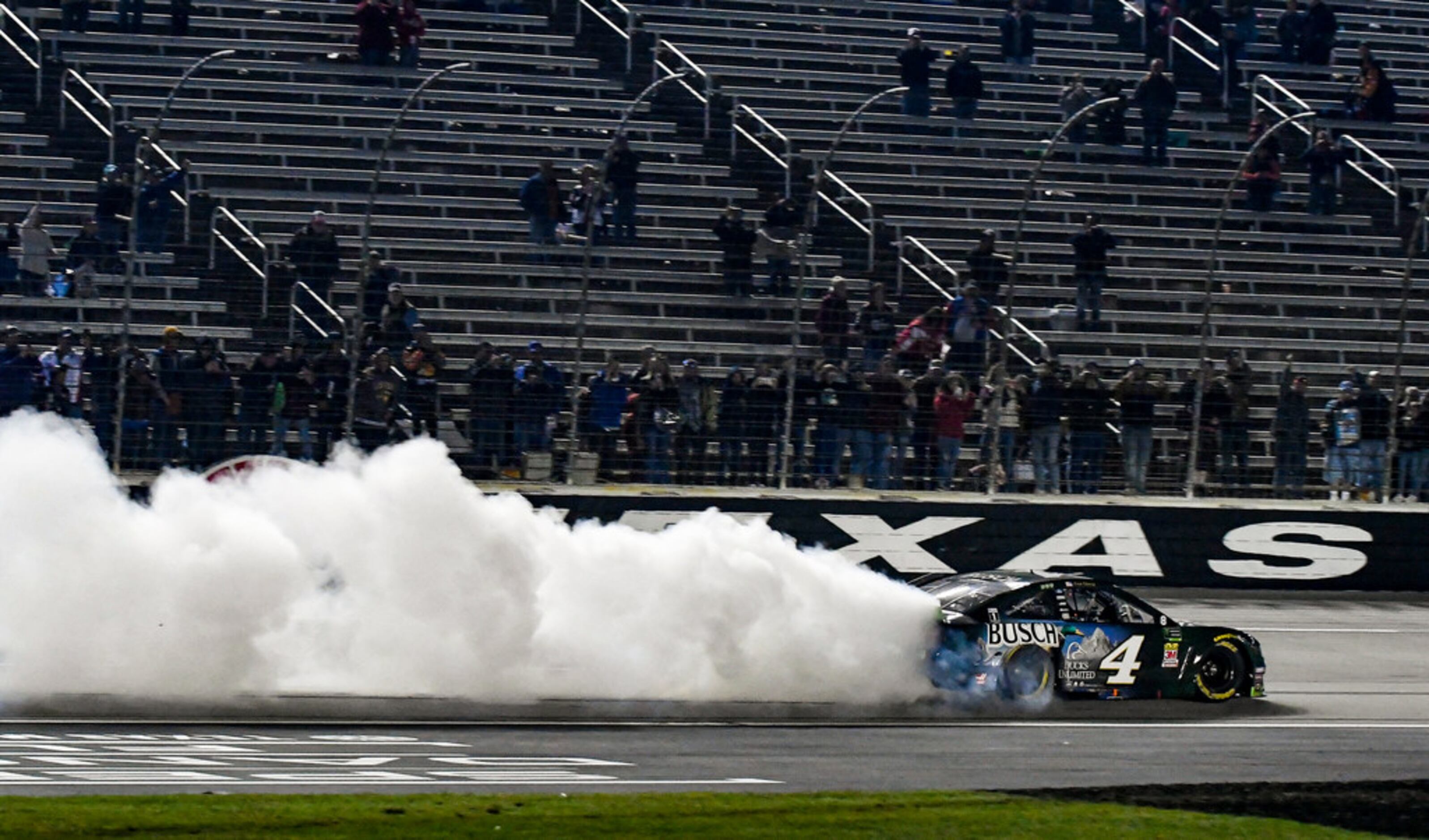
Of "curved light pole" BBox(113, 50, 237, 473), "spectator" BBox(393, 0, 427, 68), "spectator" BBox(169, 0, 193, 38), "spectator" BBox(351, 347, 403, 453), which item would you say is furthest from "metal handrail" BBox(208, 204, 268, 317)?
"spectator" BBox(169, 0, 193, 38)

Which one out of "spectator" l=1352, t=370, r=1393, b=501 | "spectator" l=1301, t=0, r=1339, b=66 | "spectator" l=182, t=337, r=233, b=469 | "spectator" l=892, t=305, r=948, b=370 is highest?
"spectator" l=1301, t=0, r=1339, b=66

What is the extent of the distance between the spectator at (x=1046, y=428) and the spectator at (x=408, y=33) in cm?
1119

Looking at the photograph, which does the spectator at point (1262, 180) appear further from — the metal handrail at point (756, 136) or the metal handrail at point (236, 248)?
the metal handrail at point (236, 248)

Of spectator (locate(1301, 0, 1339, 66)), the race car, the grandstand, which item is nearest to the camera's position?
the race car

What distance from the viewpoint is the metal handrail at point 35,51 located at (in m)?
27.9

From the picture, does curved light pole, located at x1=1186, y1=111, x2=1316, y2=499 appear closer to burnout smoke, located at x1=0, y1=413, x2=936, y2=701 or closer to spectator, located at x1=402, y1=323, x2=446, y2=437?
burnout smoke, located at x1=0, y1=413, x2=936, y2=701

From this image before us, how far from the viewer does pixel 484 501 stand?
1695cm

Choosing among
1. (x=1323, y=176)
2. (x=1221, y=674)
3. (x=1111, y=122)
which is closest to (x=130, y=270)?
(x=1221, y=674)

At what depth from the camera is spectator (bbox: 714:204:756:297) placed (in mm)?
25844

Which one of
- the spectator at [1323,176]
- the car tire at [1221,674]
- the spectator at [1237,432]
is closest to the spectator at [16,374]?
the car tire at [1221,674]

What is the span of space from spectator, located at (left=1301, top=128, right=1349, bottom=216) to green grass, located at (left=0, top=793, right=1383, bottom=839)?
20.8 meters

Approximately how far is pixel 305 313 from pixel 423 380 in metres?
1.62

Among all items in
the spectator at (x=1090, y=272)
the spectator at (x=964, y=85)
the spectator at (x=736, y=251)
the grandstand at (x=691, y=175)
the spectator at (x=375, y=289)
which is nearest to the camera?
the spectator at (x=375, y=289)

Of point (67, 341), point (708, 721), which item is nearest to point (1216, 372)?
point (708, 721)
